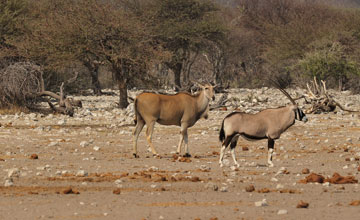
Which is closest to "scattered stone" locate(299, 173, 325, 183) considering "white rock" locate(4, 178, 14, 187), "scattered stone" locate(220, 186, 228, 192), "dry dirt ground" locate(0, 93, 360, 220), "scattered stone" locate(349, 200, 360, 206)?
"dry dirt ground" locate(0, 93, 360, 220)

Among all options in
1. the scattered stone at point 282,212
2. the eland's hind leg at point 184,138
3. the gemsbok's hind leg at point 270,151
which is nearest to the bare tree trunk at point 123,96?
the eland's hind leg at point 184,138

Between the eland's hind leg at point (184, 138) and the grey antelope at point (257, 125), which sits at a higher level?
the grey antelope at point (257, 125)

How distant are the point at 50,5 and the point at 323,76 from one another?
17.0 metres

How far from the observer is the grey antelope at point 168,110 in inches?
520

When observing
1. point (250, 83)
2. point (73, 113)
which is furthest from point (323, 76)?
point (73, 113)

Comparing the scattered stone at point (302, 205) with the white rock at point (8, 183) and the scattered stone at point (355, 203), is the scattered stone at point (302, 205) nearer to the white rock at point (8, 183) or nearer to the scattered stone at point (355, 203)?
the scattered stone at point (355, 203)

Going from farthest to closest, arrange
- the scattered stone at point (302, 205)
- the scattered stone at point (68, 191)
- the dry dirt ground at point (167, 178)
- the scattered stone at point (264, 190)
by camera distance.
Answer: the scattered stone at point (264, 190) < the scattered stone at point (68, 191) < the scattered stone at point (302, 205) < the dry dirt ground at point (167, 178)

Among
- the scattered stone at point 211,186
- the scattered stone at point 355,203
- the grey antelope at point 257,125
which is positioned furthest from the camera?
the grey antelope at point 257,125

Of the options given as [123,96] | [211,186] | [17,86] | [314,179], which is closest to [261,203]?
[211,186]

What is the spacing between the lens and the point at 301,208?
25.6 feet

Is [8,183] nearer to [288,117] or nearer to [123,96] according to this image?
[288,117]

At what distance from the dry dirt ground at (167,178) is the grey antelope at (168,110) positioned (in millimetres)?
563

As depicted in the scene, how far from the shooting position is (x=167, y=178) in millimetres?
9961

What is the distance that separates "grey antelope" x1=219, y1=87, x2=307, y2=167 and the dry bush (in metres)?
13.1
